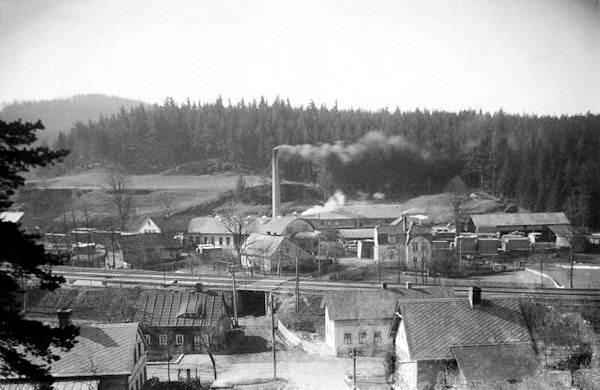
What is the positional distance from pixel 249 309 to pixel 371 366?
13174 millimetres

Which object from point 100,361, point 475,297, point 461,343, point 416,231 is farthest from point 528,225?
point 100,361

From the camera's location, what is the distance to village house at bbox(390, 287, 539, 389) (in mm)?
15930

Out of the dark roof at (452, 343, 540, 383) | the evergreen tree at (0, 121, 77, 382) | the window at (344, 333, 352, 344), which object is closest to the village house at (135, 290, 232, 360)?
the window at (344, 333, 352, 344)

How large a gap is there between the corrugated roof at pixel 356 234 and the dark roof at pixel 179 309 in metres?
25.7

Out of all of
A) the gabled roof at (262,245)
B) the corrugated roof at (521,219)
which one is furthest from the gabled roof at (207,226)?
the corrugated roof at (521,219)

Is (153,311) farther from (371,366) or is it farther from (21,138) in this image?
(21,138)

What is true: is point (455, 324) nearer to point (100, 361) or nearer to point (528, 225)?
point (100, 361)

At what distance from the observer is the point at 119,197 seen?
62.6 metres

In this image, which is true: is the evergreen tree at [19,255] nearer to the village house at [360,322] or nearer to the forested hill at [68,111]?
the village house at [360,322]

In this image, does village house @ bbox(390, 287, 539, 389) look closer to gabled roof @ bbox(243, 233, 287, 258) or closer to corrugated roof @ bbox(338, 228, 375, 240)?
gabled roof @ bbox(243, 233, 287, 258)

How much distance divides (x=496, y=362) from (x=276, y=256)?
27.8 metres

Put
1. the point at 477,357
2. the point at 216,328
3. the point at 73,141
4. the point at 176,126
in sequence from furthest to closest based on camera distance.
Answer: the point at 176,126 < the point at 73,141 < the point at 216,328 < the point at 477,357

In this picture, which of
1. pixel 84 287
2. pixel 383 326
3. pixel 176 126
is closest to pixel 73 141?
pixel 176 126

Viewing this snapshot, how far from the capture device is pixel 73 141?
9088cm
